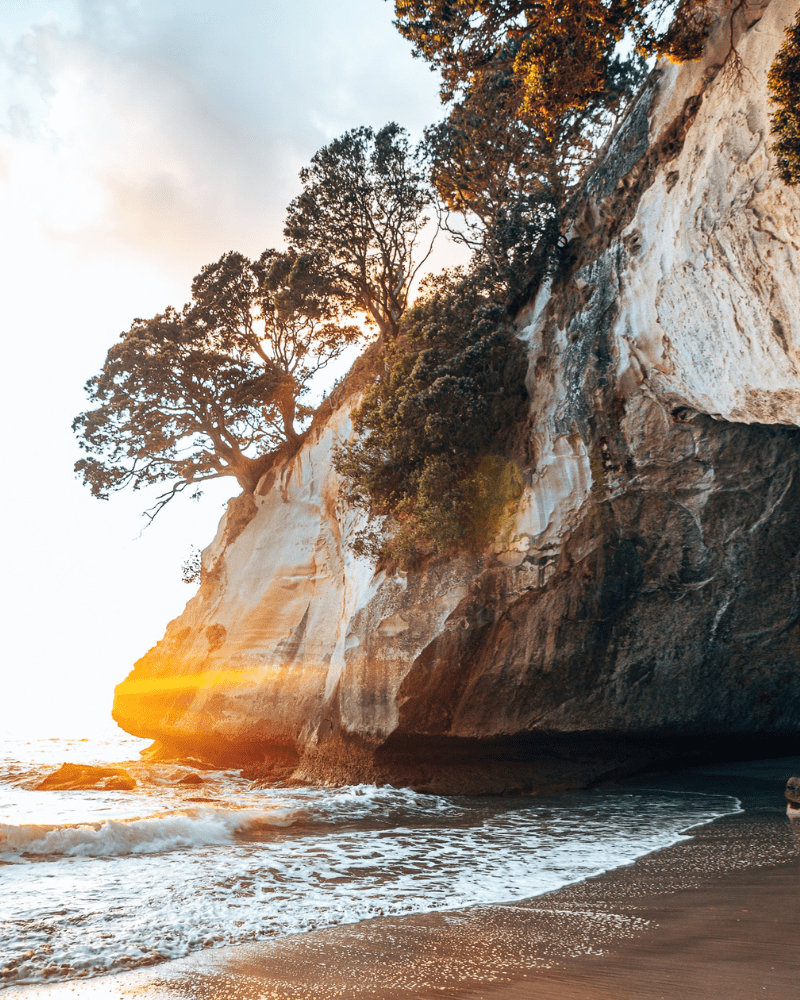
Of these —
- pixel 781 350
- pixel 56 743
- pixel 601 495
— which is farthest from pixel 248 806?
pixel 56 743

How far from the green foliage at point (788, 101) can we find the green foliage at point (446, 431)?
704 cm

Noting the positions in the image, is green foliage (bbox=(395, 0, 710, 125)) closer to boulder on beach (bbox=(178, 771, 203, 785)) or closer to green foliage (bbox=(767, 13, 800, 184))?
green foliage (bbox=(767, 13, 800, 184))

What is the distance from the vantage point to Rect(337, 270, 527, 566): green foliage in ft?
43.9

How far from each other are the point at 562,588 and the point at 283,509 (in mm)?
11200

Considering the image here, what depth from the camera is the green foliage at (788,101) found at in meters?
6.66

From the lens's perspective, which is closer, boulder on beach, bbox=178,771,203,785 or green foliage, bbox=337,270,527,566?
green foliage, bbox=337,270,527,566

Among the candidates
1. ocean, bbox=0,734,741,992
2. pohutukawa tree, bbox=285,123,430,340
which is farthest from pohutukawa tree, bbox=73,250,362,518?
ocean, bbox=0,734,741,992

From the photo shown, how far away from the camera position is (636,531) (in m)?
11.9

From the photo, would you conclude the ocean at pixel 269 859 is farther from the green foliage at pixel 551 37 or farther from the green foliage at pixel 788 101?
the green foliage at pixel 551 37

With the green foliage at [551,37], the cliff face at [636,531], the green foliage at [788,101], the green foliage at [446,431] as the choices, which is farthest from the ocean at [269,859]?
the green foliage at [551,37]

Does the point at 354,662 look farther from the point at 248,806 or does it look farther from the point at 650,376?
the point at 650,376

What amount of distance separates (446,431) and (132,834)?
8.78m

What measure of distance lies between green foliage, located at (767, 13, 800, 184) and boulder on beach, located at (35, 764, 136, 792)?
1644 centimetres

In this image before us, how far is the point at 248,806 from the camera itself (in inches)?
465
